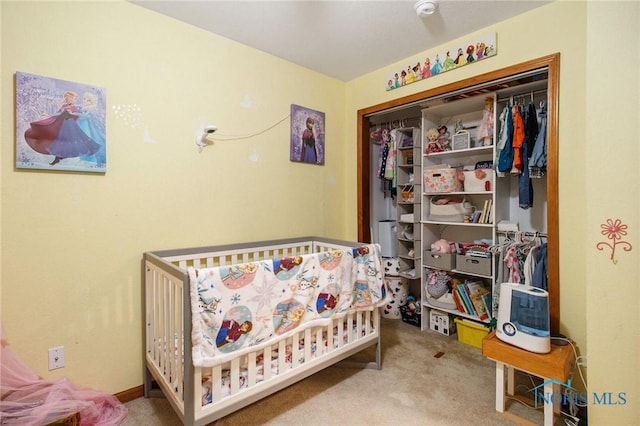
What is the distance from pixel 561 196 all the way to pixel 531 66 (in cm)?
82

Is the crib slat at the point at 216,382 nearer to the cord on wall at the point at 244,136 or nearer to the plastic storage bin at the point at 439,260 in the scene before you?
the cord on wall at the point at 244,136

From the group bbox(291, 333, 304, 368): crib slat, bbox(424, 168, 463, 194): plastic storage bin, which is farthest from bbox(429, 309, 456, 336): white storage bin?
bbox(291, 333, 304, 368): crib slat

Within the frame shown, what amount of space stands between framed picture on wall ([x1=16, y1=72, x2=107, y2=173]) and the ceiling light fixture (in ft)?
6.10

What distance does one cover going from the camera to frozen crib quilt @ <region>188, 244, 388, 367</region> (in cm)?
130

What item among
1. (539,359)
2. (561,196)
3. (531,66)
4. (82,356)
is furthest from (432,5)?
→ (82,356)

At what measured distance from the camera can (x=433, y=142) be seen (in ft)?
9.66

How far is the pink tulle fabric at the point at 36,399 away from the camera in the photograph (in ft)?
4.42

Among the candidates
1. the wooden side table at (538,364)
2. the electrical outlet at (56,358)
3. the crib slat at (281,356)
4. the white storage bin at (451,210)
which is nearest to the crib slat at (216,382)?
the crib slat at (281,356)

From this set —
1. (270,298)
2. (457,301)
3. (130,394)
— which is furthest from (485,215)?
(130,394)

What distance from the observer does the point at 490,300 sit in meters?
2.58

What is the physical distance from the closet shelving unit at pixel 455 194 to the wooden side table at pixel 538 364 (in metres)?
0.94

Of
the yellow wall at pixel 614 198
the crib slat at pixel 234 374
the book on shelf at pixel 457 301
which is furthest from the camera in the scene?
the book on shelf at pixel 457 301

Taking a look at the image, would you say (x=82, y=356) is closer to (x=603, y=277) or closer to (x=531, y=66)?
(x=603, y=277)

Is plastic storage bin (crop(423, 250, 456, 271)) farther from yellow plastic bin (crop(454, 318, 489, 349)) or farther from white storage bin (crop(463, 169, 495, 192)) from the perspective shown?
white storage bin (crop(463, 169, 495, 192))
